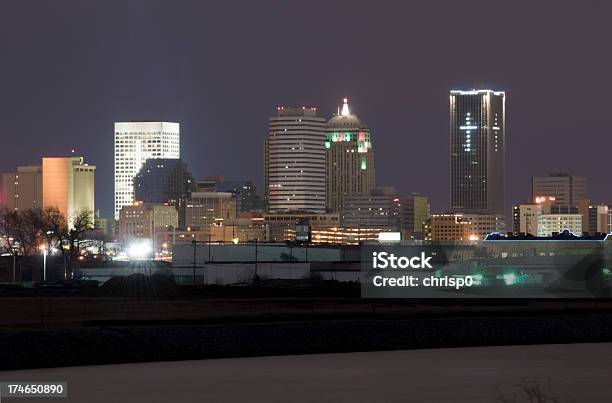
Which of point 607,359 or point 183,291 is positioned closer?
point 607,359

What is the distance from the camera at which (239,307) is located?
64.7m

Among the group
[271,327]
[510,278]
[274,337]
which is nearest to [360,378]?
[274,337]

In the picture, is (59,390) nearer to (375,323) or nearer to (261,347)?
(261,347)

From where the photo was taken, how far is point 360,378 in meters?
38.9

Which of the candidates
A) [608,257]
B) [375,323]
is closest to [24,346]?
[375,323]

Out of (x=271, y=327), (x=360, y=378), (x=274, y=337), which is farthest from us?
(x=271, y=327)

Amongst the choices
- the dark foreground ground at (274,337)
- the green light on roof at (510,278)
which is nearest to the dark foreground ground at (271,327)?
the dark foreground ground at (274,337)

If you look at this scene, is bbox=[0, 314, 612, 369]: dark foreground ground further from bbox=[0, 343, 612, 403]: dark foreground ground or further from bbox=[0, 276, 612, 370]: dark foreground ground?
bbox=[0, 343, 612, 403]: dark foreground ground

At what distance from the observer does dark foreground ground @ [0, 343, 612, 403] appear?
3481 centimetres

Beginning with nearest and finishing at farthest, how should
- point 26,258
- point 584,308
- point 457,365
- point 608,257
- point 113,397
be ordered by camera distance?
point 113,397
point 457,365
point 584,308
point 608,257
point 26,258

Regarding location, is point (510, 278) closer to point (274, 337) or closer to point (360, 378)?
point (274, 337)

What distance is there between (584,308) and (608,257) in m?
13.4

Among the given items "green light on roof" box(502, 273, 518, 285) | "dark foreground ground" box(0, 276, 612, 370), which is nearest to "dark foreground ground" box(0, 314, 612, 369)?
"dark foreground ground" box(0, 276, 612, 370)

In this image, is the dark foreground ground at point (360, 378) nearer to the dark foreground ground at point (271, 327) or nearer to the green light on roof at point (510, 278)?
the dark foreground ground at point (271, 327)
